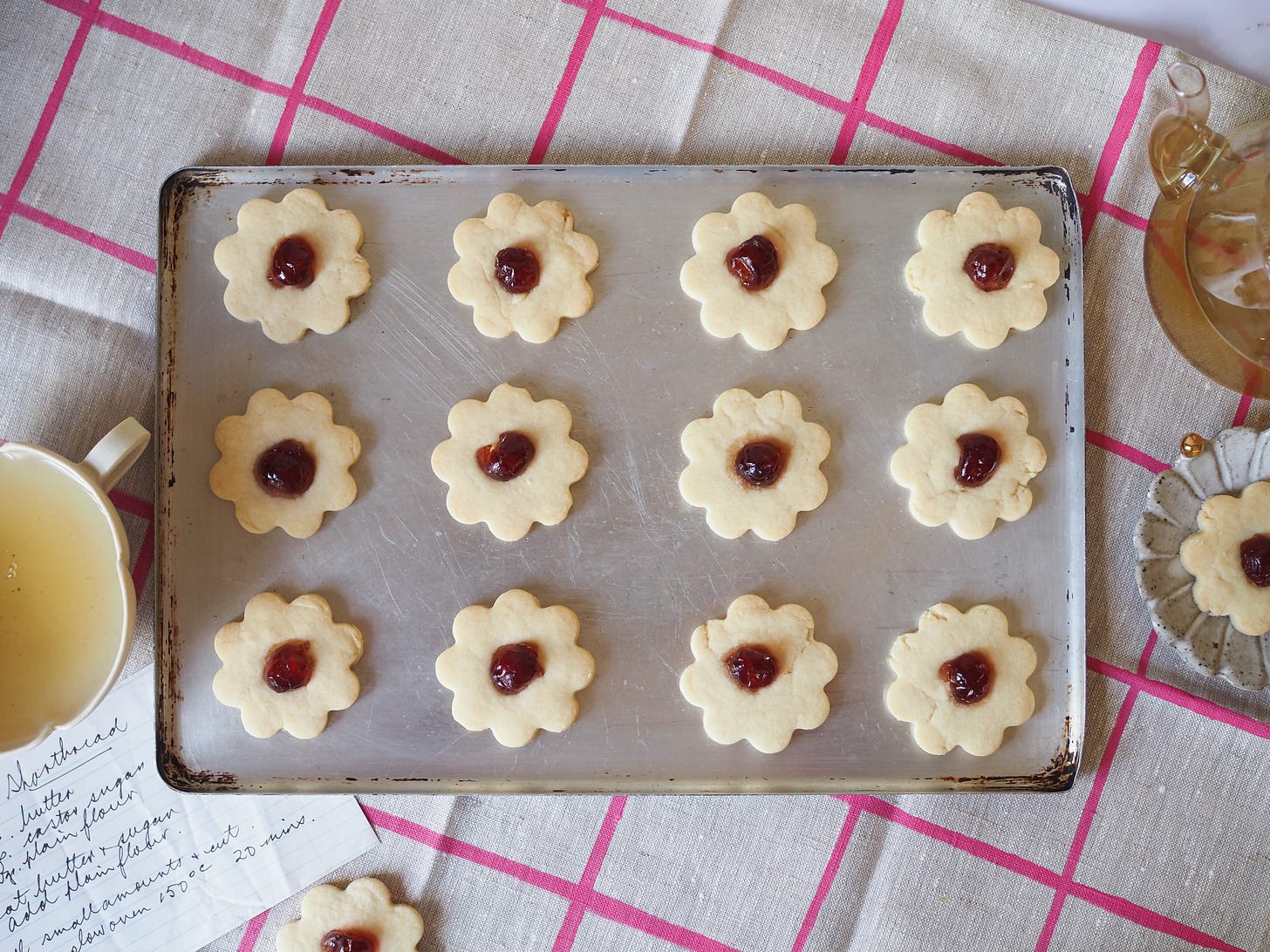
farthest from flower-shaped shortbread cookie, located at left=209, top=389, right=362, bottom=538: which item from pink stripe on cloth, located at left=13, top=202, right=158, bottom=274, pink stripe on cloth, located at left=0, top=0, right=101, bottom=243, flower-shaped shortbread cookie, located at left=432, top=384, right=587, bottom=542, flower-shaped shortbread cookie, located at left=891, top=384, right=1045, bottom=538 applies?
flower-shaped shortbread cookie, located at left=891, top=384, right=1045, bottom=538

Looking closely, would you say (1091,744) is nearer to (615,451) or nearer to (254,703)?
(615,451)

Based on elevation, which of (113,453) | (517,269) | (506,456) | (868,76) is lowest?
(113,453)

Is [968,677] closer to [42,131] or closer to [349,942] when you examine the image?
[349,942]

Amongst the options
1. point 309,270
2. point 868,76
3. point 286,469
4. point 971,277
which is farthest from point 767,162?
point 286,469

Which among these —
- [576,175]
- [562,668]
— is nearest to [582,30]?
[576,175]

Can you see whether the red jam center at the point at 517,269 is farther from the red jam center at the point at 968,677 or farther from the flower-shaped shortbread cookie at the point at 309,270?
the red jam center at the point at 968,677

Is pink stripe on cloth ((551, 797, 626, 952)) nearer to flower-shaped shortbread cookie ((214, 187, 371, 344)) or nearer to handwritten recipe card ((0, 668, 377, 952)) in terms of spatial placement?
handwritten recipe card ((0, 668, 377, 952))
